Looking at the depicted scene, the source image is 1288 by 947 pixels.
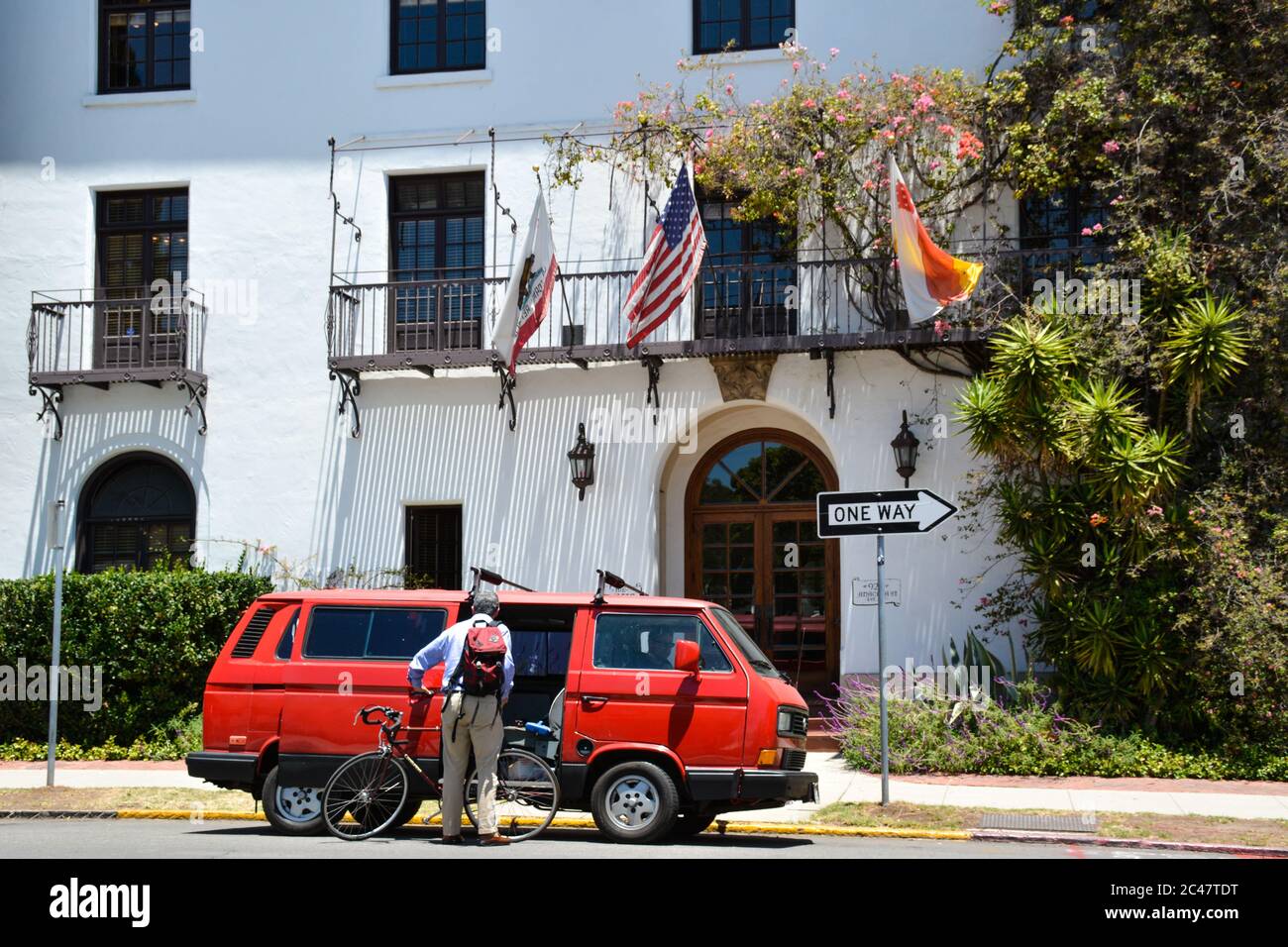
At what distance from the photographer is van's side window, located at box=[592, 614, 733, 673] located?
38.7 ft

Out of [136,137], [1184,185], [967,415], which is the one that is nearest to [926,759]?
[967,415]

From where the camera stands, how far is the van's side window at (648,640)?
38.7 ft

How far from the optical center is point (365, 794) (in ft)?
37.4

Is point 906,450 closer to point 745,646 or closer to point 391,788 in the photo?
point 745,646

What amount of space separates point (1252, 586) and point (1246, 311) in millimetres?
2838

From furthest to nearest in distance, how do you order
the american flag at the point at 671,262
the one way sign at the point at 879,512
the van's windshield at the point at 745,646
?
the american flag at the point at 671,262 → the one way sign at the point at 879,512 → the van's windshield at the point at 745,646

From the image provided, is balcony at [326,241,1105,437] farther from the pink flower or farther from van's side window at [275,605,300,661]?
van's side window at [275,605,300,661]

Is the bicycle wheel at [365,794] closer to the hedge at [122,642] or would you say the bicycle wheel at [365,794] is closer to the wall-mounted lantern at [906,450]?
the hedge at [122,642]

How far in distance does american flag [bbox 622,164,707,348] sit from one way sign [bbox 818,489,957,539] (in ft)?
14.2

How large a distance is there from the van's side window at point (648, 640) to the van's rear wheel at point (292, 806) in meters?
2.38

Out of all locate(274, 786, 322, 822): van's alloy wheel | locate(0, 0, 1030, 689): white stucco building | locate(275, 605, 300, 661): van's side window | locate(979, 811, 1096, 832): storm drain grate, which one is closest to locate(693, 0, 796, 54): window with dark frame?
locate(0, 0, 1030, 689): white stucco building

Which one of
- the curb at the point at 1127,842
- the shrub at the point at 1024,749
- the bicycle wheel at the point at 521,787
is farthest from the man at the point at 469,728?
the shrub at the point at 1024,749

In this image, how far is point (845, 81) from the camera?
1823 centimetres

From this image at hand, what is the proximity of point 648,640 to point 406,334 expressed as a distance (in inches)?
350
